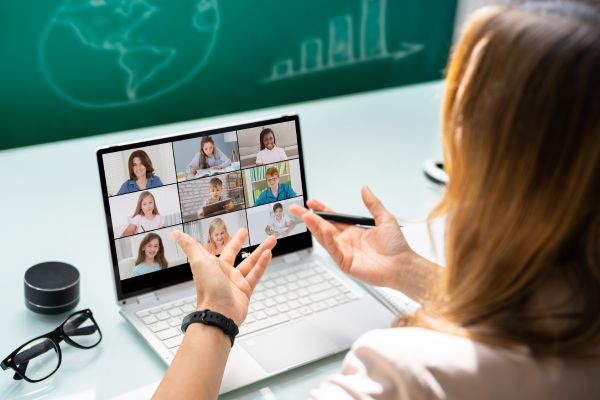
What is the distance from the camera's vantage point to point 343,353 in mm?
1055

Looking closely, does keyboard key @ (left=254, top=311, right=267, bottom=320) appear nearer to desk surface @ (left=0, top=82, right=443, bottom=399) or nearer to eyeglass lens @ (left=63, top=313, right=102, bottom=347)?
desk surface @ (left=0, top=82, right=443, bottom=399)

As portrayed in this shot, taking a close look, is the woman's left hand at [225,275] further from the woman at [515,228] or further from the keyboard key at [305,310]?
the woman at [515,228]

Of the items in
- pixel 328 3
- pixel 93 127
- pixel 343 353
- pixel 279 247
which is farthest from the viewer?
pixel 328 3

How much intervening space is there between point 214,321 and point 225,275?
100mm

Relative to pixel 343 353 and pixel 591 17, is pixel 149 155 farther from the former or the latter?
pixel 591 17

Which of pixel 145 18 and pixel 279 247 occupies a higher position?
pixel 145 18

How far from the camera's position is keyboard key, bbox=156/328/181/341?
103cm

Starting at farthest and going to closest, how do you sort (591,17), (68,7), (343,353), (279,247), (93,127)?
(93,127), (68,7), (279,247), (343,353), (591,17)

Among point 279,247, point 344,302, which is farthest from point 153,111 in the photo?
point 344,302

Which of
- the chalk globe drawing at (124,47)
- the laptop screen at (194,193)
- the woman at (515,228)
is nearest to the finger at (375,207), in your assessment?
the laptop screen at (194,193)

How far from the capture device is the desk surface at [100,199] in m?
0.99

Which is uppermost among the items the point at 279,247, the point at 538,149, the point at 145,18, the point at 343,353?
the point at 145,18

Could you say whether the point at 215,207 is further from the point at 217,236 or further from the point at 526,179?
the point at 526,179

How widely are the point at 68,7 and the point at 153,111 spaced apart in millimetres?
348
